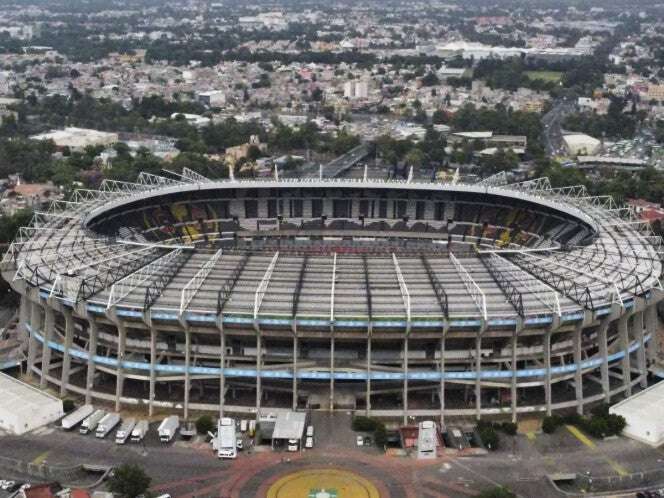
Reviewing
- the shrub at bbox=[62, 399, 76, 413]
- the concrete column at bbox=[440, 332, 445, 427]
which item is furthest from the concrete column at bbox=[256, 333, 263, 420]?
the shrub at bbox=[62, 399, 76, 413]

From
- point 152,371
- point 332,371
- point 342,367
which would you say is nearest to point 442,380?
point 342,367

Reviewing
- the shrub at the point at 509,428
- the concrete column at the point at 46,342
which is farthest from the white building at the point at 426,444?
the concrete column at the point at 46,342

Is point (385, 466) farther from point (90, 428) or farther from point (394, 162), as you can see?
point (394, 162)

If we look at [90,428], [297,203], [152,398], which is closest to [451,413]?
[152,398]

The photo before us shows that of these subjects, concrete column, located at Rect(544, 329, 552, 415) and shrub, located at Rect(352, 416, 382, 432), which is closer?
shrub, located at Rect(352, 416, 382, 432)

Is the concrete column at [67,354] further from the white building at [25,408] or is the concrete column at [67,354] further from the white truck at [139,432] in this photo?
the white truck at [139,432]

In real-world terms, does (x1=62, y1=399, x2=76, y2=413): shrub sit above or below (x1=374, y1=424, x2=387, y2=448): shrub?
below

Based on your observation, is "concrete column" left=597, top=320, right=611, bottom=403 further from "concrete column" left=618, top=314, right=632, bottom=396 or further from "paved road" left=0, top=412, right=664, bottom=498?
"paved road" left=0, top=412, right=664, bottom=498
